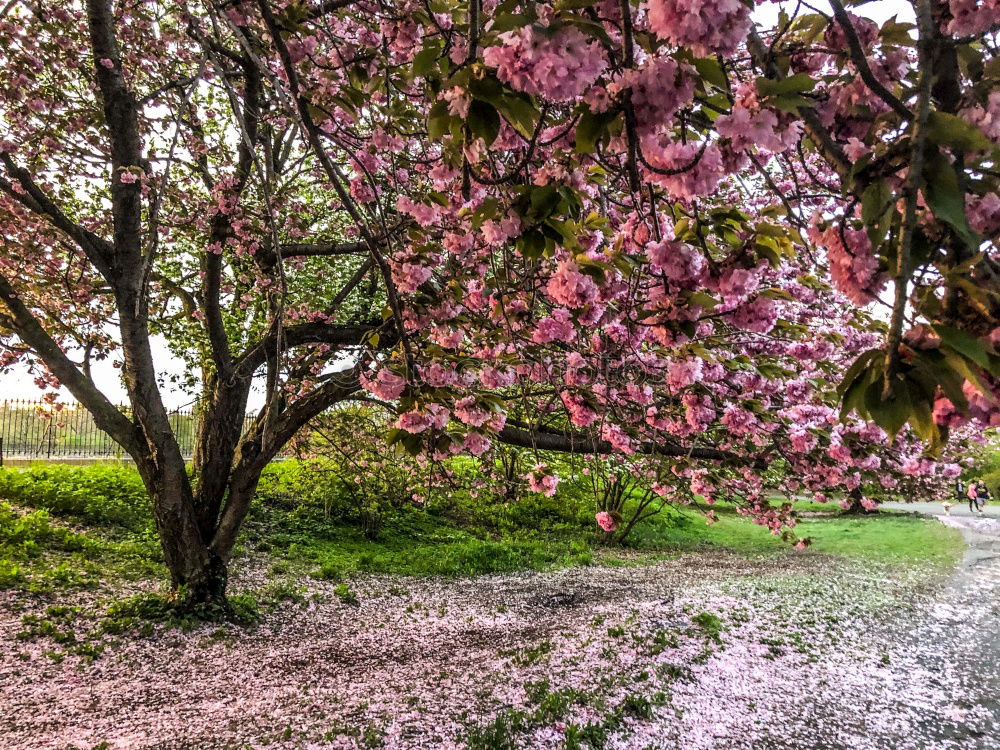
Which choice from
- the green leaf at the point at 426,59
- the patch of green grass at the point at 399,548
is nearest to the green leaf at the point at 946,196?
the green leaf at the point at 426,59

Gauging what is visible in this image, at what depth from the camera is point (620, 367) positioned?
3.72m

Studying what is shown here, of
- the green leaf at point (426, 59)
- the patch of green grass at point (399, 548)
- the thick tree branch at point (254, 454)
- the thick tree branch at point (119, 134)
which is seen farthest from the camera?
the patch of green grass at point (399, 548)

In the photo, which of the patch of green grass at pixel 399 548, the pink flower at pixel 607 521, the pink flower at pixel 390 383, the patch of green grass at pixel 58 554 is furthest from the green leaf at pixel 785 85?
the patch of green grass at pixel 399 548

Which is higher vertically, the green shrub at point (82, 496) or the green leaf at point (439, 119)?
the green leaf at point (439, 119)

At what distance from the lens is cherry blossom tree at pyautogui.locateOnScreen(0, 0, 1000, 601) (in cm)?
93

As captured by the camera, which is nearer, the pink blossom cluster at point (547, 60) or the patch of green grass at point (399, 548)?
the pink blossom cluster at point (547, 60)

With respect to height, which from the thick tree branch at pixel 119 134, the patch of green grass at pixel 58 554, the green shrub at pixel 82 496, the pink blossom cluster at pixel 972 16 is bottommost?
the patch of green grass at pixel 58 554

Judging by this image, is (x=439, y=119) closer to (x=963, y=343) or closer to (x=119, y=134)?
(x=963, y=343)

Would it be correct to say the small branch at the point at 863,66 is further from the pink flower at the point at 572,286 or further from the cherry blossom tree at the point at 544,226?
the pink flower at the point at 572,286

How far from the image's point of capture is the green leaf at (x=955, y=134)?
2.55ft

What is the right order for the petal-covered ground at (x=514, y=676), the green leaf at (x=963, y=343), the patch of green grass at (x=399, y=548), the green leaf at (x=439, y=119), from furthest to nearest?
the patch of green grass at (x=399, y=548)
the petal-covered ground at (x=514, y=676)
the green leaf at (x=439, y=119)
the green leaf at (x=963, y=343)

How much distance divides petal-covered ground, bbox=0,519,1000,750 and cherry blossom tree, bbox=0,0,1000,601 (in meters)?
1.21

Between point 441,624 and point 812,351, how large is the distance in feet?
14.3

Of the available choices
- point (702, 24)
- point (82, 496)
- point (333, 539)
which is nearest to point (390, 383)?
point (702, 24)
